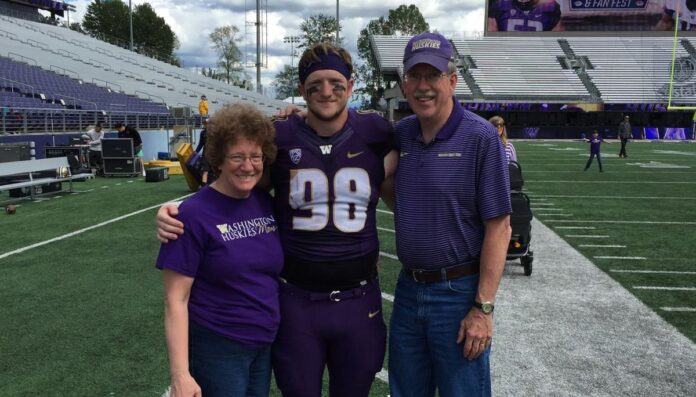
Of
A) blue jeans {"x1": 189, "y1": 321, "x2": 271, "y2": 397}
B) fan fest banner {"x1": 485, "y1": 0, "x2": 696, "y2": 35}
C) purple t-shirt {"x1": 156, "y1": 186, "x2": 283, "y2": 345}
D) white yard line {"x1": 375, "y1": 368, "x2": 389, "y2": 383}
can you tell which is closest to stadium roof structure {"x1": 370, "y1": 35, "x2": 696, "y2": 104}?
fan fest banner {"x1": 485, "y1": 0, "x2": 696, "y2": 35}

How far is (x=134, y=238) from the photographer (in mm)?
7613

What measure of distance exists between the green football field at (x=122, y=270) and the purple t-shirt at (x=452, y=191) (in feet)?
5.17

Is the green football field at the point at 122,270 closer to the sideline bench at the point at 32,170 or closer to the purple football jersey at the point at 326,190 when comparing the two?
the sideline bench at the point at 32,170

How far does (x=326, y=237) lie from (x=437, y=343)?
2.02 ft

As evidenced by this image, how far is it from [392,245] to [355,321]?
16.5 ft

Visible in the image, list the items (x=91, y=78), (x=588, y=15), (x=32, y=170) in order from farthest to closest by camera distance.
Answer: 1. (x=588, y=15)
2. (x=91, y=78)
3. (x=32, y=170)

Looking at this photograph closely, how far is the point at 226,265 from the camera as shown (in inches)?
77.1

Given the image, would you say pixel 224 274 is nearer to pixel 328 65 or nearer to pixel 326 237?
pixel 326 237

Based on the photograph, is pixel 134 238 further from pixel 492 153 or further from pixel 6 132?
pixel 6 132

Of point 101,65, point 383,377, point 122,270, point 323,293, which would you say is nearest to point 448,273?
point 323,293

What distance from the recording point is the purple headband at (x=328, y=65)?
2.19m

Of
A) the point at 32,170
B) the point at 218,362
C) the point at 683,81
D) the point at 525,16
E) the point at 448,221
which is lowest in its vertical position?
the point at 218,362

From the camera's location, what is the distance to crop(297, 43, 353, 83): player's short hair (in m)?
2.20

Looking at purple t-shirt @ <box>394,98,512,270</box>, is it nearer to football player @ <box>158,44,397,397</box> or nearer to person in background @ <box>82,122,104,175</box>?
football player @ <box>158,44,397,397</box>
